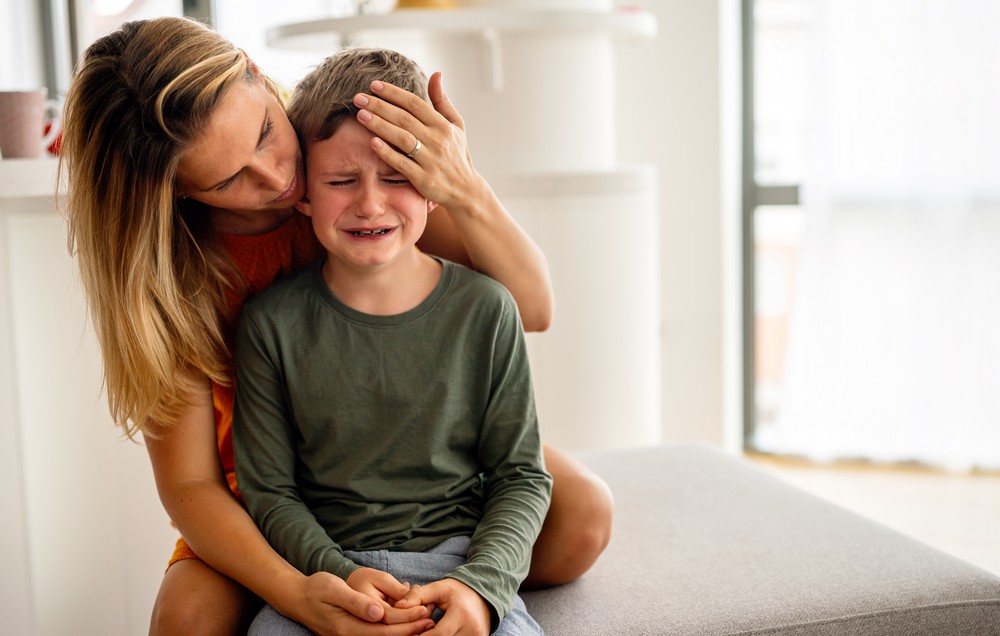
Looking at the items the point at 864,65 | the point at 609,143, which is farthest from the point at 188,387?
the point at 864,65

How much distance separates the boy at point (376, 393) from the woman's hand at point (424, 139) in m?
0.02

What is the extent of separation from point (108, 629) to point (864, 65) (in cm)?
251

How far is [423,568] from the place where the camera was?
110 centimetres

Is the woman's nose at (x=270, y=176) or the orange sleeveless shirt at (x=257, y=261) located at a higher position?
the woman's nose at (x=270, y=176)

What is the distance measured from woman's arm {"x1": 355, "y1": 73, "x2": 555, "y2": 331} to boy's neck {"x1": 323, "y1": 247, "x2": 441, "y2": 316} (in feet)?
0.30

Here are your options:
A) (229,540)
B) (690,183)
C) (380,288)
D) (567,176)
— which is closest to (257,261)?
(380,288)

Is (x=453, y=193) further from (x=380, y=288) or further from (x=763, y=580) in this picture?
(x=763, y=580)

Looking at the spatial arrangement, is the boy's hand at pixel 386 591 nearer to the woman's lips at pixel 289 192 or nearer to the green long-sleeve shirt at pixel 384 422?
the green long-sleeve shirt at pixel 384 422

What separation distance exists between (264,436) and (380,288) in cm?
20

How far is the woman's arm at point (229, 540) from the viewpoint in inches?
39.7

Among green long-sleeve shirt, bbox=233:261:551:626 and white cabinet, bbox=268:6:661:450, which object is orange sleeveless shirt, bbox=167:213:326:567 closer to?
green long-sleeve shirt, bbox=233:261:551:626

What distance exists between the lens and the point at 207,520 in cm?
114

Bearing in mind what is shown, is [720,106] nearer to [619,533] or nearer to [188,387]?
[619,533]

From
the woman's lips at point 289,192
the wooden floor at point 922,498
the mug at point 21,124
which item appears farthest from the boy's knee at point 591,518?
the wooden floor at point 922,498
